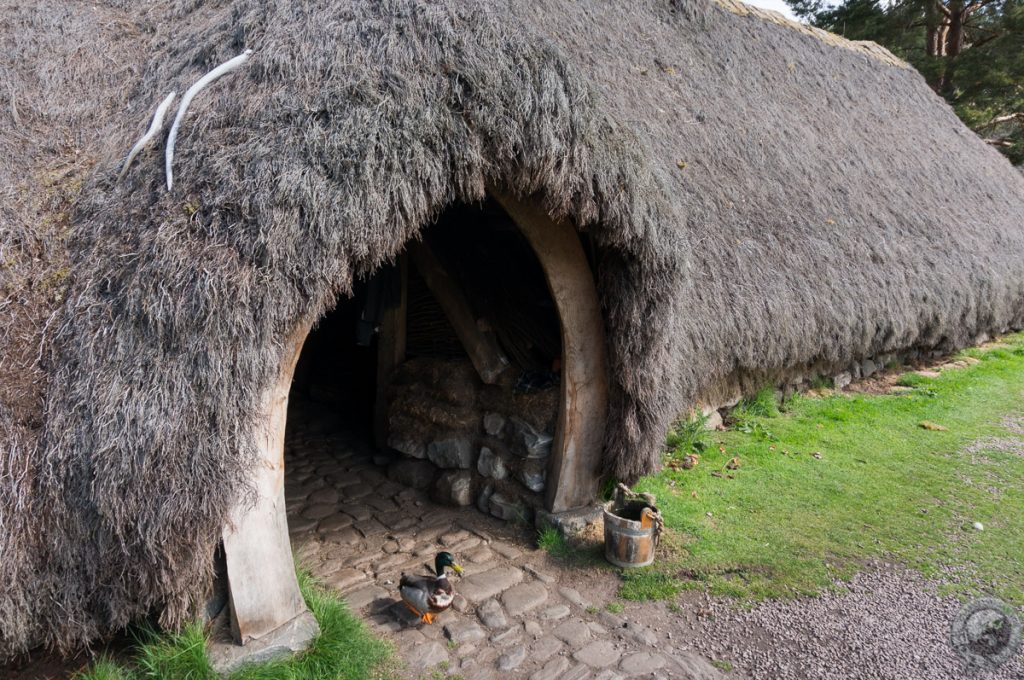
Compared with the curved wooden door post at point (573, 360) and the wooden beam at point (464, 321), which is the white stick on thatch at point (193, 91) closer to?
the curved wooden door post at point (573, 360)

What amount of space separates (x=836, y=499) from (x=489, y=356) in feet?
9.17

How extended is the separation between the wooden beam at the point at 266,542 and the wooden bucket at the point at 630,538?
179cm

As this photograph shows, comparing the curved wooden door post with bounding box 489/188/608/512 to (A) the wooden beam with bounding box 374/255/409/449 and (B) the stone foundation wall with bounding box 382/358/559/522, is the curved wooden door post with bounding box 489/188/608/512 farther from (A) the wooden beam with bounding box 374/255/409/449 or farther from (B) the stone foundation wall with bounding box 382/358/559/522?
A: (A) the wooden beam with bounding box 374/255/409/449

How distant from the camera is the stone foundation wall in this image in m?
4.21

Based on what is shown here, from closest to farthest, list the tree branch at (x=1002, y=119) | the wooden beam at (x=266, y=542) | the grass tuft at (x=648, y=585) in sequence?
the wooden beam at (x=266, y=542) < the grass tuft at (x=648, y=585) < the tree branch at (x=1002, y=119)

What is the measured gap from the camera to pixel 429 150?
2729 mm

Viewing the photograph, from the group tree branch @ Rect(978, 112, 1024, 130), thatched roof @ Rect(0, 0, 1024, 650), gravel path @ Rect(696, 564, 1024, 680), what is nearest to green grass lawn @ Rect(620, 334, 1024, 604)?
gravel path @ Rect(696, 564, 1024, 680)

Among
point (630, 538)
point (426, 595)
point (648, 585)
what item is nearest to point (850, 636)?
point (648, 585)

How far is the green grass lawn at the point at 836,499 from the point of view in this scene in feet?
12.4

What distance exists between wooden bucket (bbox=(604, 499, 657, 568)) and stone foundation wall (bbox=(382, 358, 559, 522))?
1.88 feet

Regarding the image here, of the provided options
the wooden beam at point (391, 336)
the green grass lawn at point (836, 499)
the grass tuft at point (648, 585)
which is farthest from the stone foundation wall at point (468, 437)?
the green grass lawn at point (836, 499)

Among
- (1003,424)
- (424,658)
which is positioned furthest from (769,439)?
(424,658)

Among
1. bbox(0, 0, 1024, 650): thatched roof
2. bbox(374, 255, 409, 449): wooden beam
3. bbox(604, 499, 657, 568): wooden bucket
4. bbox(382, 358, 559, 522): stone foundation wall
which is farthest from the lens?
bbox(374, 255, 409, 449): wooden beam

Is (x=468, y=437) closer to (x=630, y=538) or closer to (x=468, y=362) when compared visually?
(x=468, y=362)
